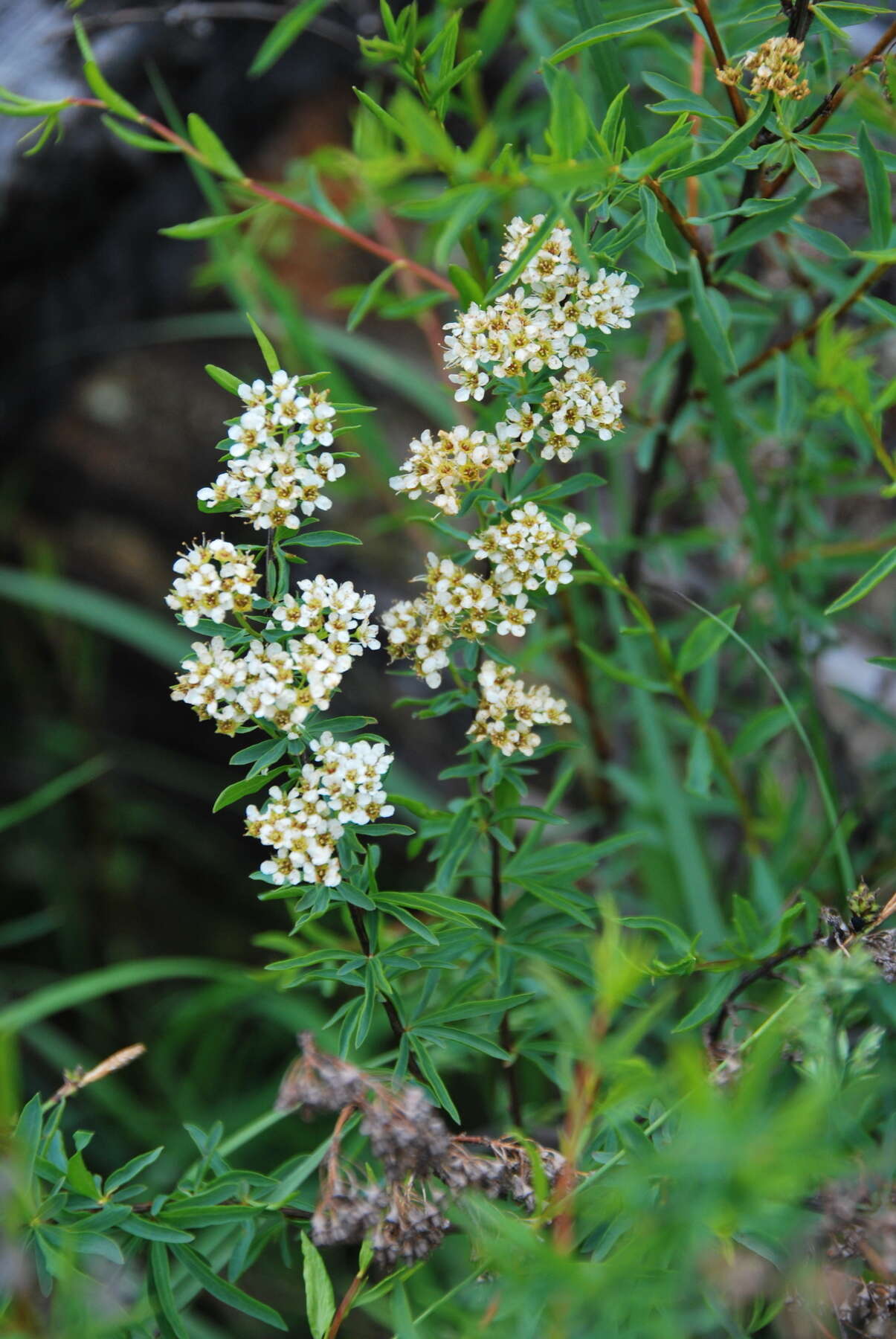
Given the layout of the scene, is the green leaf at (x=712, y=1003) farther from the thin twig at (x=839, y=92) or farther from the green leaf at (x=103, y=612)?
the green leaf at (x=103, y=612)

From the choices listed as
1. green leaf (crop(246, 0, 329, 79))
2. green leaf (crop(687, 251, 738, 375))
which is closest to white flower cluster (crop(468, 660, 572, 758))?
green leaf (crop(687, 251, 738, 375))

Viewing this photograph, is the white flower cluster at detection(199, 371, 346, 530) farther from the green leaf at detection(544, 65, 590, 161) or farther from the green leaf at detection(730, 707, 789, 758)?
the green leaf at detection(730, 707, 789, 758)

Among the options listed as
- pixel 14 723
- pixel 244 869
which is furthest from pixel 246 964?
pixel 14 723

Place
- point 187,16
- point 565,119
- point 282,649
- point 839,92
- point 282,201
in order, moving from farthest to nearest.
Answer: 1. point 187,16
2. point 282,201
3. point 839,92
4. point 282,649
5. point 565,119

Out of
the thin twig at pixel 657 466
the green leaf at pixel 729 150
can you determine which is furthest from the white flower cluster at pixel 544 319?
the thin twig at pixel 657 466

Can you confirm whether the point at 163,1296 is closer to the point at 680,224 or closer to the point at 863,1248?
the point at 863,1248

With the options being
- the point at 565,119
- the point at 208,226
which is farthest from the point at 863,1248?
the point at 208,226
